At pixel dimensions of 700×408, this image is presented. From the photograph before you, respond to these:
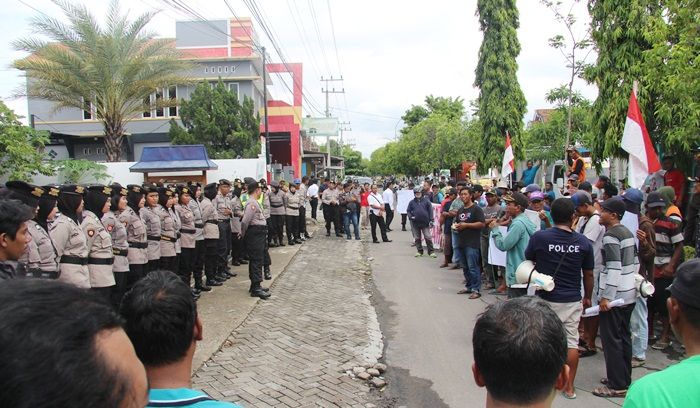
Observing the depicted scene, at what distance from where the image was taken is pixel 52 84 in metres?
18.4

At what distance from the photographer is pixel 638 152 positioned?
6309 mm

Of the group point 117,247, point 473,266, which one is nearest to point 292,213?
point 473,266

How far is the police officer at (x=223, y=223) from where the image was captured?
10.2m

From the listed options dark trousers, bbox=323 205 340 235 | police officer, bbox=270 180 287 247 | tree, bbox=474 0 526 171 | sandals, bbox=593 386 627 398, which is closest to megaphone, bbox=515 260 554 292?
sandals, bbox=593 386 627 398

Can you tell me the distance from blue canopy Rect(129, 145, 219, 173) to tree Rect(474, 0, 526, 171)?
10.4m

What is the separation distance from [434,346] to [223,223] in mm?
5564

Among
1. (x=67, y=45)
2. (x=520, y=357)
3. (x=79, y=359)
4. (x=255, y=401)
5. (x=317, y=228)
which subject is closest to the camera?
(x=79, y=359)

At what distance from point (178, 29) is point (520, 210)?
3302cm

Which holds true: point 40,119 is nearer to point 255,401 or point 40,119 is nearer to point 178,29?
point 178,29

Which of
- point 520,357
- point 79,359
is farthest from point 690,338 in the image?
point 79,359

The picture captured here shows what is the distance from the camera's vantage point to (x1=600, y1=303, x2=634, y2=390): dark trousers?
476 centimetres

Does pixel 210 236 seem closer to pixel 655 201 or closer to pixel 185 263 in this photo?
pixel 185 263

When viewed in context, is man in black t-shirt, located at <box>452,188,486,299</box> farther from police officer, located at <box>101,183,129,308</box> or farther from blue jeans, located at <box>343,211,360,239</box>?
blue jeans, located at <box>343,211,360,239</box>

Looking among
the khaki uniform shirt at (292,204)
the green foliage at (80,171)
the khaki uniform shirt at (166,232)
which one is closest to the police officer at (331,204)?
the khaki uniform shirt at (292,204)
